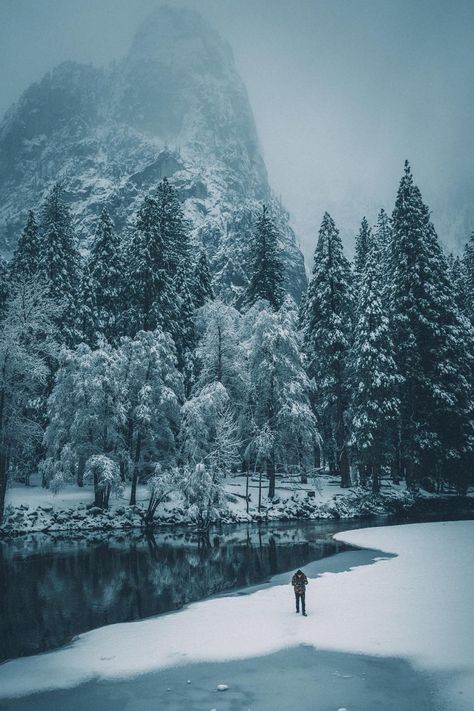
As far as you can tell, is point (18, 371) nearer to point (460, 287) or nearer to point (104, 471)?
point (104, 471)

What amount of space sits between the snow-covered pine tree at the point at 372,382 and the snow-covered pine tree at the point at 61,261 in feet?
72.2

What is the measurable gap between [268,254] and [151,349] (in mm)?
15708

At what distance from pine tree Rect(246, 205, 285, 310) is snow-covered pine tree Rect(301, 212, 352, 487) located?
3.19 m

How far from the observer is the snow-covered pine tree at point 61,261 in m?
37.2

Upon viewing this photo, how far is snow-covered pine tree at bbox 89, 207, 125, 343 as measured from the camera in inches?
1535

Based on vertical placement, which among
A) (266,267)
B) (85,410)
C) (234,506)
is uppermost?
(266,267)

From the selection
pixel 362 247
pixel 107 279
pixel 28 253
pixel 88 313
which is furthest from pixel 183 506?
pixel 362 247

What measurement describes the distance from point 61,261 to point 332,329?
2277 centimetres

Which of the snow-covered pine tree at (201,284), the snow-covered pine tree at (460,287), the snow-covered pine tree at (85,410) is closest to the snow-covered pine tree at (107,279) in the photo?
the snow-covered pine tree at (201,284)

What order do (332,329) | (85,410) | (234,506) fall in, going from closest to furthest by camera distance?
1. (85,410)
2. (234,506)
3. (332,329)

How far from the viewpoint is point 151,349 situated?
32.4 metres

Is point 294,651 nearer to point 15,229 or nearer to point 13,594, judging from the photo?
point 13,594

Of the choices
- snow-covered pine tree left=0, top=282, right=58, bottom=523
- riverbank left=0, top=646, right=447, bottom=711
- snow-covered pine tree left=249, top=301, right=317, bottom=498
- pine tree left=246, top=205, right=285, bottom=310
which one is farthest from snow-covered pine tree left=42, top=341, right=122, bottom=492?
riverbank left=0, top=646, right=447, bottom=711

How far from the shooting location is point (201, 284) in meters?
46.6
